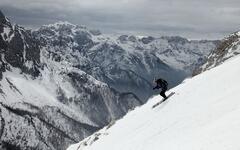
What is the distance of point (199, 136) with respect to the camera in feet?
99.2

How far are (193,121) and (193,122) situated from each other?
1.05 feet

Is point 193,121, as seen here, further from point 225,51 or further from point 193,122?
point 225,51

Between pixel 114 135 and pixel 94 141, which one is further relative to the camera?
pixel 94 141

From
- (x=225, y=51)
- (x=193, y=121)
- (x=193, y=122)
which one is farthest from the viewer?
(x=225, y=51)

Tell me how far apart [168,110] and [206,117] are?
40.3 ft

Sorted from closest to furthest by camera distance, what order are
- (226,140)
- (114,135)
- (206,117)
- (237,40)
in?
(226,140)
(206,117)
(114,135)
(237,40)

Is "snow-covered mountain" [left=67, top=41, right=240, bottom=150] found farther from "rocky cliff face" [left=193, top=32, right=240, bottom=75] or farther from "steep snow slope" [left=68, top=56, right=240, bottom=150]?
"rocky cliff face" [left=193, top=32, right=240, bottom=75]

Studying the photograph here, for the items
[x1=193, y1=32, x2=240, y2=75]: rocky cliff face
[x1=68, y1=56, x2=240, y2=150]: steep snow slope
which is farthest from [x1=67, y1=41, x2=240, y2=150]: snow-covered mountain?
[x1=193, y1=32, x2=240, y2=75]: rocky cliff face

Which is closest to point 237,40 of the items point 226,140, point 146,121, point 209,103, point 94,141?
point 94,141

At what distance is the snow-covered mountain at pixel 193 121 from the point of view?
28.5 meters

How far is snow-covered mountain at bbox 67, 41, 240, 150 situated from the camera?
28.5 metres

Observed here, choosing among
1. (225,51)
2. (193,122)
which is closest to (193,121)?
(193,122)

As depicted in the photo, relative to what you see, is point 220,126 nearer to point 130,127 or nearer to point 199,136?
point 199,136

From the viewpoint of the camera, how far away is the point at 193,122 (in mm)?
36781
